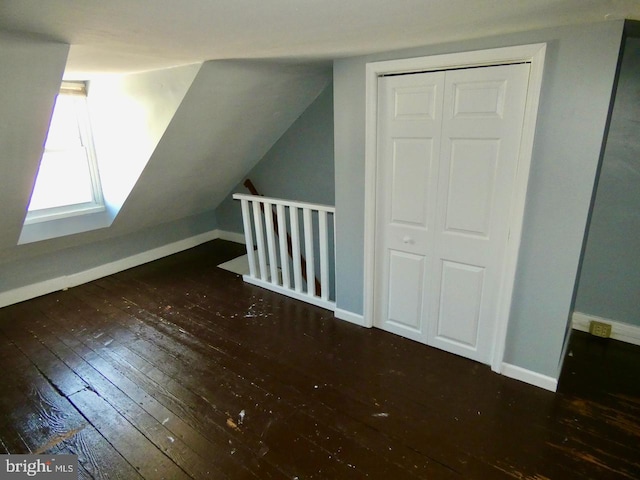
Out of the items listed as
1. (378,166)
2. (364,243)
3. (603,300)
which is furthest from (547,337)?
(378,166)

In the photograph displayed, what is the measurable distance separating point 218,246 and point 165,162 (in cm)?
199

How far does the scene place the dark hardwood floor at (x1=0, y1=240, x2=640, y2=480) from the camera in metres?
1.83

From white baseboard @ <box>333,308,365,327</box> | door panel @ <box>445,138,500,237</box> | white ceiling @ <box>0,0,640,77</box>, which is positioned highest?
white ceiling @ <box>0,0,640,77</box>

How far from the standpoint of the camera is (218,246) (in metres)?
5.03

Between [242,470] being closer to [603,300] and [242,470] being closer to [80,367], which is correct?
[80,367]

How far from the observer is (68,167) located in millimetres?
3506

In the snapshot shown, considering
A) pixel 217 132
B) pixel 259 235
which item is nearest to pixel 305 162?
pixel 259 235

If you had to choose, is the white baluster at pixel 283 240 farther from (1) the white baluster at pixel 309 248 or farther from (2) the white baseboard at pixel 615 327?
(2) the white baseboard at pixel 615 327

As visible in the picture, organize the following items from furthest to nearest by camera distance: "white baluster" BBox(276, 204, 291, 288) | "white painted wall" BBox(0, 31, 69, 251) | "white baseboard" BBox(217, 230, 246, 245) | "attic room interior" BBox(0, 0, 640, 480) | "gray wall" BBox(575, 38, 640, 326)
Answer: "white baseboard" BBox(217, 230, 246, 245) < "white baluster" BBox(276, 204, 291, 288) < "gray wall" BBox(575, 38, 640, 326) < "attic room interior" BBox(0, 0, 640, 480) < "white painted wall" BBox(0, 31, 69, 251)

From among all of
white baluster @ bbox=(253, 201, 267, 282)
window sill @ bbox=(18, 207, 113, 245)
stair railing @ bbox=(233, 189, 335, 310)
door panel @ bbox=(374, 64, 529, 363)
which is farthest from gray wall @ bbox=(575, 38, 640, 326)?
window sill @ bbox=(18, 207, 113, 245)

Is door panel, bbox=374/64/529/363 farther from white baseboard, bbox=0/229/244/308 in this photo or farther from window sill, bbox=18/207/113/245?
white baseboard, bbox=0/229/244/308

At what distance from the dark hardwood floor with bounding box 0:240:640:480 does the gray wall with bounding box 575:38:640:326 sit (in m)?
0.31

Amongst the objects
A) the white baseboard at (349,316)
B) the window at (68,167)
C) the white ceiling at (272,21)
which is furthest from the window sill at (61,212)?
the white baseboard at (349,316)

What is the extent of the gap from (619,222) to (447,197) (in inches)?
50.9
